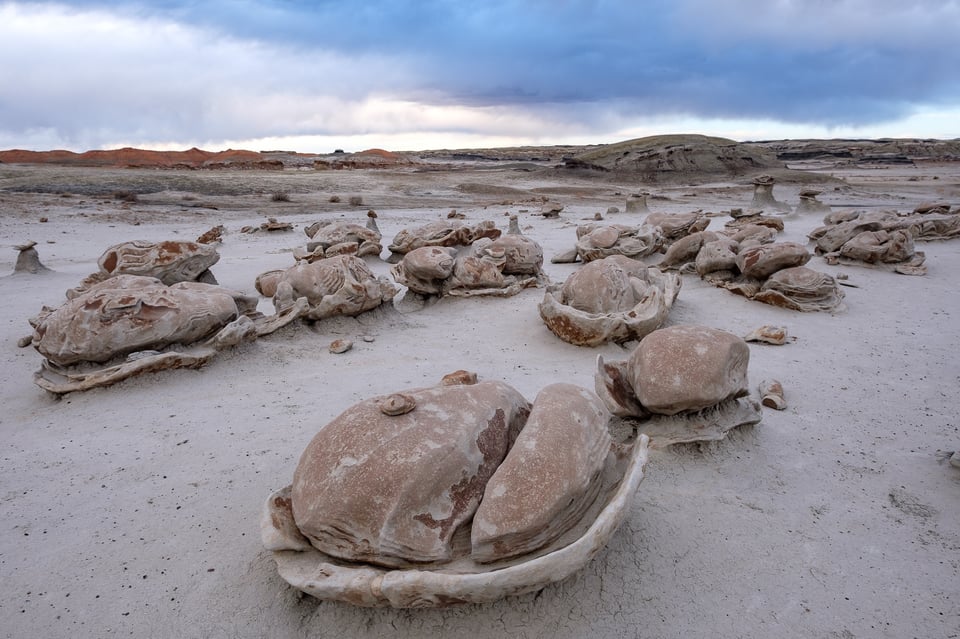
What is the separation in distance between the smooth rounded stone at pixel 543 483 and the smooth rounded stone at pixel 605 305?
2894mm

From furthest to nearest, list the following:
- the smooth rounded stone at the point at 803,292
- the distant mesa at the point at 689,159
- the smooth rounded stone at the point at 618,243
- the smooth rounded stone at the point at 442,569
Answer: the distant mesa at the point at 689,159 < the smooth rounded stone at the point at 618,243 < the smooth rounded stone at the point at 803,292 < the smooth rounded stone at the point at 442,569

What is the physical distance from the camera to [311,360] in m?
4.85

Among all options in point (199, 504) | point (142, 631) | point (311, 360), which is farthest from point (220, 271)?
point (142, 631)

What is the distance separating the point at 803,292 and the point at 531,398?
3993mm

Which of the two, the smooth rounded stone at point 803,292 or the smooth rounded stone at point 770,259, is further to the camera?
the smooth rounded stone at point 770,259

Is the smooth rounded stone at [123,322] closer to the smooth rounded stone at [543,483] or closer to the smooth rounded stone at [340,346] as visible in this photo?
the smooth rounded stone at [340,346]

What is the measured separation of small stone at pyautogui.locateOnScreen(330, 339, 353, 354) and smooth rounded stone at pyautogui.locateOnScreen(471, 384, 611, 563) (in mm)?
3139

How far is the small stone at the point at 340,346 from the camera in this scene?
5.07 m

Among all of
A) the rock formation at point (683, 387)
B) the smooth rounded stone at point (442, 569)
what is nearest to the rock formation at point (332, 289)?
the rock formation at point (683, 387)

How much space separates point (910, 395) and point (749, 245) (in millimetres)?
3780

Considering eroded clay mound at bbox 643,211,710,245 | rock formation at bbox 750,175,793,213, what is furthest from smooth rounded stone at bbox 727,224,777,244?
rock formation at bbox 750,175,793,213

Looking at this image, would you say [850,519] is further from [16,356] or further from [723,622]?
[16,356]

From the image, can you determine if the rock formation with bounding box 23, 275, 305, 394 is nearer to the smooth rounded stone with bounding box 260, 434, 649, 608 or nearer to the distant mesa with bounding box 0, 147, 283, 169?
the smooth rounded stone with bounding box 260, 434, 649, 608

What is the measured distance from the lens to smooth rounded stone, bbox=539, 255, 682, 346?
5.11 m
